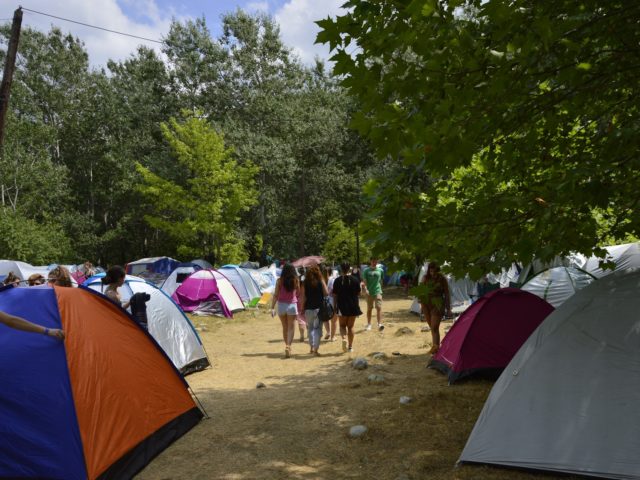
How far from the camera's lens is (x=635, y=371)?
156 inches

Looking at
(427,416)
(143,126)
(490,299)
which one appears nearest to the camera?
(427,416)

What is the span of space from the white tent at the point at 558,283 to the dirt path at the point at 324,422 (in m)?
2.59

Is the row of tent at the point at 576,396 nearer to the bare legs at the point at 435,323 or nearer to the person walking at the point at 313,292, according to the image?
the bare legs at the point at 435,323

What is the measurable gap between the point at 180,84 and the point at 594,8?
3414cm

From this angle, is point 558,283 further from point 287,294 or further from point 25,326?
point 25,326

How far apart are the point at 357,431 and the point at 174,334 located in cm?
453

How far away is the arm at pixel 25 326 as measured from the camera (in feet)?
13.3

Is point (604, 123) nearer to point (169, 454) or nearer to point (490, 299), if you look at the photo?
point (490, 299)

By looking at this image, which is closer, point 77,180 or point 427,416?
point 427,416

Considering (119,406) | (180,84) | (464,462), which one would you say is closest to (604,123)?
(464,462)

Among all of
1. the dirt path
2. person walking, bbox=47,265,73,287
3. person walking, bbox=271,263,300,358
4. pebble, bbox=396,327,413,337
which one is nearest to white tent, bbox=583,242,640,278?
pebble, bbox=396,327,413,337

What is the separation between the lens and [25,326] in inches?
165

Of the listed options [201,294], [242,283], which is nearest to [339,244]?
[242,283]

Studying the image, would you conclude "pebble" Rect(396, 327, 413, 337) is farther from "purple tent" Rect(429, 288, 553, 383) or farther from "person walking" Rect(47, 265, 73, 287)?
"person walking" Rect(47, 265, 73, 287)
